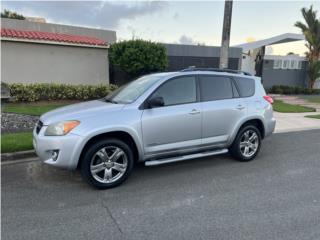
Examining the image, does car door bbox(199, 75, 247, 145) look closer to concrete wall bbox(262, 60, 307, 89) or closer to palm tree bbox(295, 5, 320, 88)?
concrete wall bbox(262, 60, 307, 89)

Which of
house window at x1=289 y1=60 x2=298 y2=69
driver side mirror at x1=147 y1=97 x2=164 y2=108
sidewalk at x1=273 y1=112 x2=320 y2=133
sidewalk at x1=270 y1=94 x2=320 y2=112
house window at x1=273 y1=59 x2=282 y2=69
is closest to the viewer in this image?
driver side mirror at x1=147 y1=97 x2=164 y2=108

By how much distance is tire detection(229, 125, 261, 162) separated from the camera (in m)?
5.62

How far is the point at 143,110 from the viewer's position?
4582 mm

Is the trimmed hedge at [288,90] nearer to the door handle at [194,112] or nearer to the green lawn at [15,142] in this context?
the door handle at [194,112]

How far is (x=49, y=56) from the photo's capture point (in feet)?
43.3

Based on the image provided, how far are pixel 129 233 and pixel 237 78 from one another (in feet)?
12.4

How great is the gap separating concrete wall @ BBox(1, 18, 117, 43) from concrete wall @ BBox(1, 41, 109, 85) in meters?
2.35

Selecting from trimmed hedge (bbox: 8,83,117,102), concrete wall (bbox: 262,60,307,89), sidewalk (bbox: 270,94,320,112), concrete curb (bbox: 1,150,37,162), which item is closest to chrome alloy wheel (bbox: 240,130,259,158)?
concrete curb (bbox: 1,150,37,162)

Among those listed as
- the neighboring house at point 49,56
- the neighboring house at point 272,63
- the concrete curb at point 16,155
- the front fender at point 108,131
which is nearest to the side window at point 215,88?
the front fender at point 108,131

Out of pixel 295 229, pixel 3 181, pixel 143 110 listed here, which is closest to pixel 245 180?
pixel 295 229

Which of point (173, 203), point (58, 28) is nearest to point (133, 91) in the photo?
point (173, 203)

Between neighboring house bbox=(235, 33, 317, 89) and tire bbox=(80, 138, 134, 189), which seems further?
neighboring house bbox=(235, 33, 317, 89)

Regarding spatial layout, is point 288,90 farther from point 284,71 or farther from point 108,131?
point 108,131

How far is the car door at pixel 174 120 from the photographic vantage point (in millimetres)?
4625
